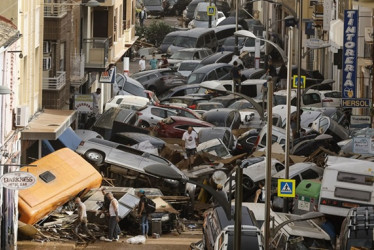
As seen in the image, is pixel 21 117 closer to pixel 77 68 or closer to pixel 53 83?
pixel 53 83

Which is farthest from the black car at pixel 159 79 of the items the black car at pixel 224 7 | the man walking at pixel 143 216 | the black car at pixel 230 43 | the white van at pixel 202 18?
the black car at pixel 224 7

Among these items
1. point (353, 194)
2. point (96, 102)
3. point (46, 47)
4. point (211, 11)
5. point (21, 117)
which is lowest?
point (353, 194)

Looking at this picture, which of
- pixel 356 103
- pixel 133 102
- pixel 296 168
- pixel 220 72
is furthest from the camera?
pixel 220 72

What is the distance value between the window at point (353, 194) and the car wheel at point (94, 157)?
8545 millimetres

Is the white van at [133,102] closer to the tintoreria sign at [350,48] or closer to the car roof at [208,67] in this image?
the tintoreria sign at [350,48]

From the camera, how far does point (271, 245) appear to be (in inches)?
1119

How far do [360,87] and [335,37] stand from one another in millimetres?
2360

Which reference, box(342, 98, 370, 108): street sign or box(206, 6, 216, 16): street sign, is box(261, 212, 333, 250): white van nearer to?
box(342, 98, 370, 108): street sign

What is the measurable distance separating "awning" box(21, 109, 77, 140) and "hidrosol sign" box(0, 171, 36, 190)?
601 centimetres

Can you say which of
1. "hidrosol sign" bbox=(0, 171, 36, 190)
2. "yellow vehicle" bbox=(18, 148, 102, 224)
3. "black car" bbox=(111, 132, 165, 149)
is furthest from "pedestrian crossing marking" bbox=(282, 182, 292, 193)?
"black car" bbox=(111, 132, 165, 149)

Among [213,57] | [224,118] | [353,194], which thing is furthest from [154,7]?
[353,194]

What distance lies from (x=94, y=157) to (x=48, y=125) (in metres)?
2.39

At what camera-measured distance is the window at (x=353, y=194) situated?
31516mm

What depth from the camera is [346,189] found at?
3166 centimetres
